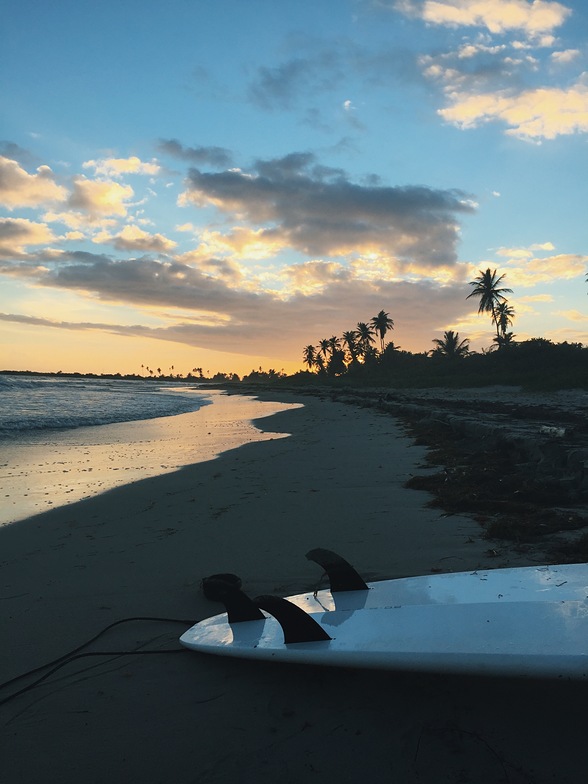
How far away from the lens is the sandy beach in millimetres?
1480

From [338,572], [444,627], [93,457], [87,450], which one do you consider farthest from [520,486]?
[87,450]

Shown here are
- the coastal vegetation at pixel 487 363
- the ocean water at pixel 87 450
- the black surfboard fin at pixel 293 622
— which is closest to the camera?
the black surfboard fin at pixel 293 622

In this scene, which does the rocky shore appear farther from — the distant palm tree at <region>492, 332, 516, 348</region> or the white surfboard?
the distant palm tree at <region>492, 332, 516, 348</region>

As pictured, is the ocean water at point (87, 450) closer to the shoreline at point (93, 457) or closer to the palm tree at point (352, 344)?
the shoreline at point (93, 457)

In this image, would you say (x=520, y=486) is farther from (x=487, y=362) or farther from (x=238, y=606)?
(x=487, y=362)

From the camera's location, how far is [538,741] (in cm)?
147

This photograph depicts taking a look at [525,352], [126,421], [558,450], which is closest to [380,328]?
[525,352]

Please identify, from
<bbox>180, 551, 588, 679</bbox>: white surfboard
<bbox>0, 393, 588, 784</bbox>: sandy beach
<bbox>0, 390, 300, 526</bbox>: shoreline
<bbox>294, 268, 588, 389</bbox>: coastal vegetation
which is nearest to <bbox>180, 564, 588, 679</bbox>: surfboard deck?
<bbox>180, 551, 588, 679</bbox>: white surfboard

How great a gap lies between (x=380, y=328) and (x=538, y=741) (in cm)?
7355

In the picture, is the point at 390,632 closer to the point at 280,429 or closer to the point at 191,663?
the point at 191,663

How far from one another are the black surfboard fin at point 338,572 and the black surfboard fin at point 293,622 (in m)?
0.46

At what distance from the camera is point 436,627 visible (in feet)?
6.08

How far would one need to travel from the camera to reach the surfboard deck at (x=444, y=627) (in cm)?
160

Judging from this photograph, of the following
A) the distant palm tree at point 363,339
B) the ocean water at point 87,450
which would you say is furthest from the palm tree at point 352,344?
the ocean water at point 87,450
